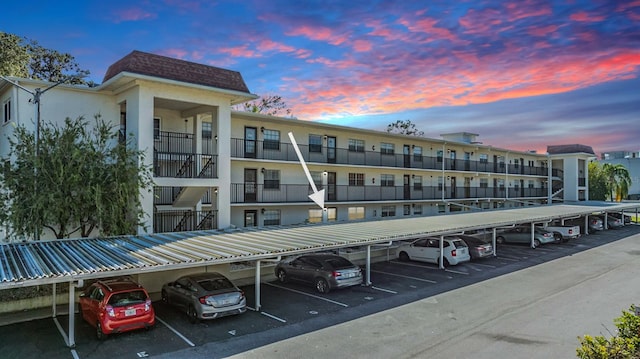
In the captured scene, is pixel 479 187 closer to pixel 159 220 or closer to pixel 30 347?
pixel 159 220

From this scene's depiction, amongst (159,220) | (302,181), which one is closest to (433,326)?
(159,220)

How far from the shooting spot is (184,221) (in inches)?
717

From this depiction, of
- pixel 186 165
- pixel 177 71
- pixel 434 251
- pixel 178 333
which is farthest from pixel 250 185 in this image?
pixel 178 333

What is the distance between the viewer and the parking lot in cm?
1072

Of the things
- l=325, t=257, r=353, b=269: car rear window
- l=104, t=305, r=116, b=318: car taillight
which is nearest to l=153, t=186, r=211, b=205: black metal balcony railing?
l=325, t=257, r=353, b=269: car rear window

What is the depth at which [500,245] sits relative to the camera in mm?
29078

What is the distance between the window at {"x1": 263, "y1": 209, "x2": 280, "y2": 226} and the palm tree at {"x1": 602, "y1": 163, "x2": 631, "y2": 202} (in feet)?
189

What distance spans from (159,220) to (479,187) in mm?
31799

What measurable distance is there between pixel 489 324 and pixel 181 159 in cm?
1392

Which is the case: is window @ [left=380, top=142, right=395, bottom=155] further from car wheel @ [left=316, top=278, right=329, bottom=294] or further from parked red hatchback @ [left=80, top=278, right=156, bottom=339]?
parked red hatchback @ [left=80, top=278, right=156, bottom=339]

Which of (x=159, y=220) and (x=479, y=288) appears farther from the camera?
(x=159, y=220)

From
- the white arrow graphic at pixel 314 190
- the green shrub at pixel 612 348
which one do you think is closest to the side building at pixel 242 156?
→ the white arrow graphic at pixel 314 190

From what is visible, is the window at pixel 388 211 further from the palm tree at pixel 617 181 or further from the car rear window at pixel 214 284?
the palm tree at pixel 617 181

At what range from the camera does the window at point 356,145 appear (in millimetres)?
29812
